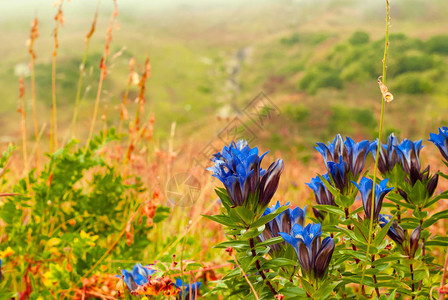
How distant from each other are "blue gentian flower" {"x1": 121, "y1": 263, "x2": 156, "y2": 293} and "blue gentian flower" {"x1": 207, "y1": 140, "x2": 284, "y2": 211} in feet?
1.38

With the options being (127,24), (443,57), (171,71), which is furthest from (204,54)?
(443,57)

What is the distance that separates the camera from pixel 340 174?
894 mm

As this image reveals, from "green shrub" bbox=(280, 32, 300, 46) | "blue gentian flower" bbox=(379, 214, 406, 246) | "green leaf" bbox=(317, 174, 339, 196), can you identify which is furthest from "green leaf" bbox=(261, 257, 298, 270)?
"green shrub" bbox=(280, 32, 300, 46)

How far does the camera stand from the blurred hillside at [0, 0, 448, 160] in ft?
36.5

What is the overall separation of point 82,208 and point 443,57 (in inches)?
774

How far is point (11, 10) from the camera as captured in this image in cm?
4503

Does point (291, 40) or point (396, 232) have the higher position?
point (291, 40)

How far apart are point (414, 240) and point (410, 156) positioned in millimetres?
208

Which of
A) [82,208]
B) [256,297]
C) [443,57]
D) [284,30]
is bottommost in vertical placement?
[82,208]

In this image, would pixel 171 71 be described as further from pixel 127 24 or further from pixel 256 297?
pixel 256 297

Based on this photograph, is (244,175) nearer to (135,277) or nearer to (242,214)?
(242,214)

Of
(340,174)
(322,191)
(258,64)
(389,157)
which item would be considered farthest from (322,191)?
(258,64)

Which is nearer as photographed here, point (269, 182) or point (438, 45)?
point (269, 182)

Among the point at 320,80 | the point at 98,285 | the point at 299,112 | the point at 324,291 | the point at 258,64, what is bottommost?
the point at 98,285
